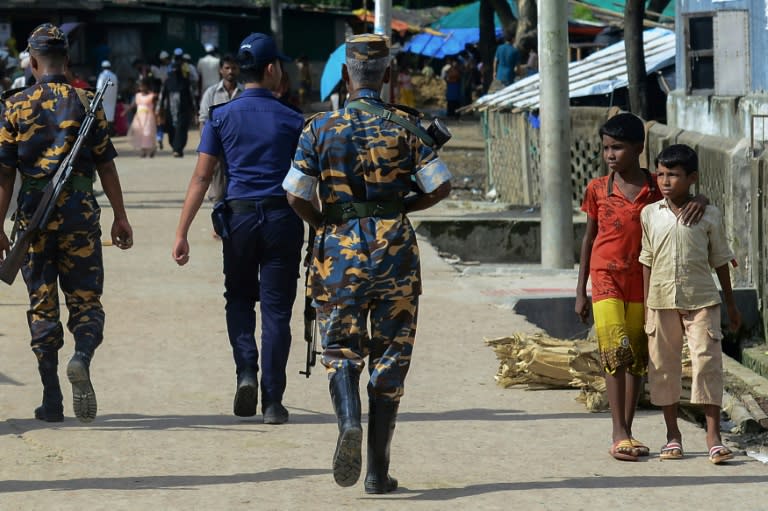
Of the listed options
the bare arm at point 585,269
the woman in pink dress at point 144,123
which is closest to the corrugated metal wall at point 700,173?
the bare arm at point 585,269

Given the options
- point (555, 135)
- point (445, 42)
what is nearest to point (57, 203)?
point (555, 135)

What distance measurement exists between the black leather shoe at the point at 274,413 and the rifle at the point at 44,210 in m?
1.31

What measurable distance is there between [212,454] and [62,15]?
36.5m

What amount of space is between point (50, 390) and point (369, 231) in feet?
7.28

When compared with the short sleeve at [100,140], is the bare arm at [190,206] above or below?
below

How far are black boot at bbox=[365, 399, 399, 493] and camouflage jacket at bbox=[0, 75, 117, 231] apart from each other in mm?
2011

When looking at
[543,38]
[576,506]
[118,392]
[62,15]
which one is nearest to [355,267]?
[576,506]

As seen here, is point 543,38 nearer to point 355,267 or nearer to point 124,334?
point 124,334

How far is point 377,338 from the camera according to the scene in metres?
5.87

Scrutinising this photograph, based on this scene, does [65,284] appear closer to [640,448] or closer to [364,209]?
[364,209]

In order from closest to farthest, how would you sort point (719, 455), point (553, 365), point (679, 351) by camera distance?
point (719, 455)
point (679, 351)
point (553, 365)

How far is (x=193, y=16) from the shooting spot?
151ft

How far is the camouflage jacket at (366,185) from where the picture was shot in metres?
5.78

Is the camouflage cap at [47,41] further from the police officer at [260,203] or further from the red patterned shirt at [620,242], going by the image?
the red patterned shirt at [620,242]
